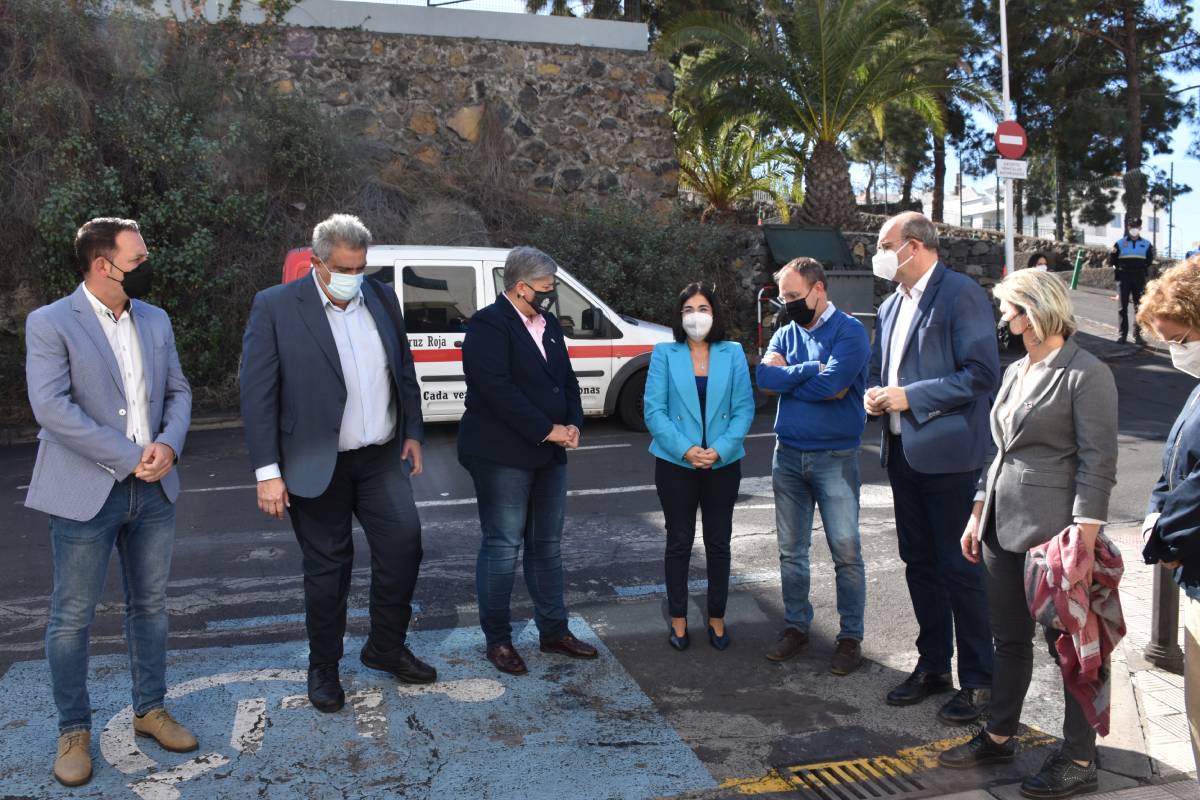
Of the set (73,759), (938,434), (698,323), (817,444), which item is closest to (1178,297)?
(938,434)

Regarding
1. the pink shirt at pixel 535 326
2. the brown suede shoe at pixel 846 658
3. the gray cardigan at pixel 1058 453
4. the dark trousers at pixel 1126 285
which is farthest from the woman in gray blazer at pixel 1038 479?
the dark trousers at pixel 1126 285

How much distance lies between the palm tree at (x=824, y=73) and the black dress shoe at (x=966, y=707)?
1571cm

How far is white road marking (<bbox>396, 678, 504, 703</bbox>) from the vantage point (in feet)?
14.8

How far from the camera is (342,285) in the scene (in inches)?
170

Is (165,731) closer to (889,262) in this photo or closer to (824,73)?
(889,262)

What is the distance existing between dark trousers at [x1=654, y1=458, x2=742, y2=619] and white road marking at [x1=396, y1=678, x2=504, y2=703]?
100cm

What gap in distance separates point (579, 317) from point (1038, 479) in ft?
24.3

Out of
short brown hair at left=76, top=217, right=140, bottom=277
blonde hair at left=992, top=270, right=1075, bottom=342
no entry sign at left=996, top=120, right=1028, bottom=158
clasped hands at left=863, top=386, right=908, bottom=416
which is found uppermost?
no entry sign at left=996, top=120, right=1028, bottom=158

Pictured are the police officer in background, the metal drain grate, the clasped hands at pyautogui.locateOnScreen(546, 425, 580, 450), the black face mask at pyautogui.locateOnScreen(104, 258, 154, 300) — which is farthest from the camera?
the police officer in background

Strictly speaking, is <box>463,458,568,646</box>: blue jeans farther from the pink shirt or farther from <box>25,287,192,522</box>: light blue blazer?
<box>25,287,192,522</box>: light blue blazer

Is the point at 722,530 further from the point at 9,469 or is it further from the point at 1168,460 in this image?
the point at 9,469

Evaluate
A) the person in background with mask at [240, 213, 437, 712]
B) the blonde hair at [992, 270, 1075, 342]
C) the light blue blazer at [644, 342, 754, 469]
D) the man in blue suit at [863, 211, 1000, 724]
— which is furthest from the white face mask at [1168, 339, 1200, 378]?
the person in background with mask at [240, 213, 437, 712]

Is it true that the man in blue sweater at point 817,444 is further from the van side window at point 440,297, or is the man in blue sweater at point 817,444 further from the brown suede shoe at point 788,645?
the van side window at point 440,297

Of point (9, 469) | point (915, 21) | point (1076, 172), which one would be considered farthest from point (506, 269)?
point (1076, 172)
